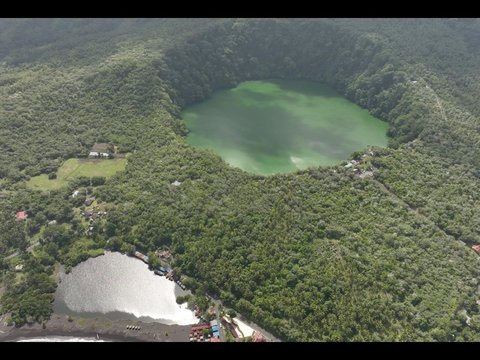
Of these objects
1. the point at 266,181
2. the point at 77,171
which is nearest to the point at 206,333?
the point at 266,181

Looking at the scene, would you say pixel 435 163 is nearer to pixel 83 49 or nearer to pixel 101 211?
pixel 101 211

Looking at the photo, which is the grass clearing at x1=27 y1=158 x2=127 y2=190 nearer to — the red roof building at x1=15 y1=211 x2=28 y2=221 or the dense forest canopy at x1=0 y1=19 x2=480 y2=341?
the dense forest canopy at x1=0 y1=19 x2=480 y2=341

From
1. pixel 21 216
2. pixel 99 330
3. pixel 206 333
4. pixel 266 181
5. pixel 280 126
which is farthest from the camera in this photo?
pixel 280 126

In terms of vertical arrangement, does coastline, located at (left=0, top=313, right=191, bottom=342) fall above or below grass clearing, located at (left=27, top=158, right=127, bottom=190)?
below

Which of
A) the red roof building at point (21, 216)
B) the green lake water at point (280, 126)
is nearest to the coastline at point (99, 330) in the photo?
the red roof building at point (21, 216)

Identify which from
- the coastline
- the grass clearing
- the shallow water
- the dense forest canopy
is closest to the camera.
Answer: the coastline

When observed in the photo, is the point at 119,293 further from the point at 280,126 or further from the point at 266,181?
the point at 280,126

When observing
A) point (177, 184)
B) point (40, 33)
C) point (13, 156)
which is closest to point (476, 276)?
point (177, 184)

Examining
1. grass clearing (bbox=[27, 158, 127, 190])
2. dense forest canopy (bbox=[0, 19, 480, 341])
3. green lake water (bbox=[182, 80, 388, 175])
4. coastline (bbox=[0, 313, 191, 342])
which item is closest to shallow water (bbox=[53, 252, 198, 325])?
coastline (bbox=[0, 313, 191, 342])
